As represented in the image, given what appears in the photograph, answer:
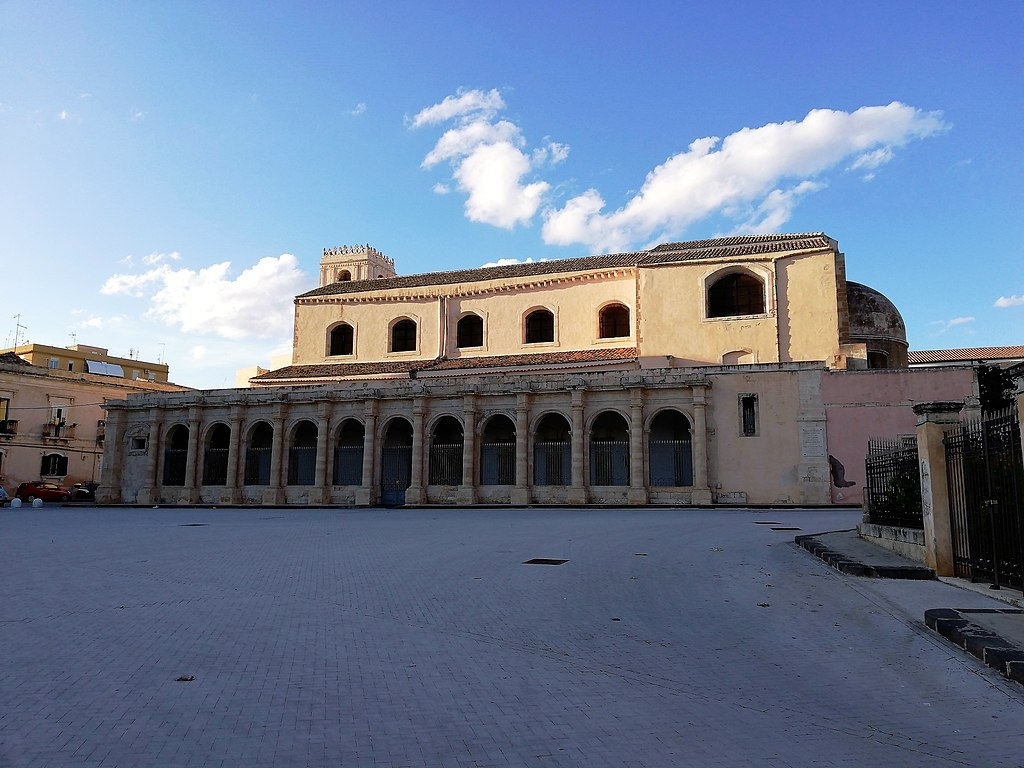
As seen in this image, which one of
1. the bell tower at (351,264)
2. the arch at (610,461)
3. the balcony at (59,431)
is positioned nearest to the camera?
the arch at (610,461)

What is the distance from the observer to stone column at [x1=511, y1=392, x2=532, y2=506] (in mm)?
28547

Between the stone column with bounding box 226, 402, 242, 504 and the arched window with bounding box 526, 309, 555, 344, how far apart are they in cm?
1443

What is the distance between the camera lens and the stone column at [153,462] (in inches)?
1382

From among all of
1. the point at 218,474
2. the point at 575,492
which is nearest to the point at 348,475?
the point at 218,474

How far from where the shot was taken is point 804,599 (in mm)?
7977

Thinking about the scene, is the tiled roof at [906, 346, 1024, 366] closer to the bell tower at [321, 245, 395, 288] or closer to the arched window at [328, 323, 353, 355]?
the arched window at [328, 323, 353, 355]

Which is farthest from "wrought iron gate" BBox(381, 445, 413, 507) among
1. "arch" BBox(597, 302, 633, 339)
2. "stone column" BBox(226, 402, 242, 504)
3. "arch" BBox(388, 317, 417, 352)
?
"arch" BBox(597, 302, 633, 339)

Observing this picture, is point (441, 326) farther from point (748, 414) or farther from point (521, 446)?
point (748, 414)

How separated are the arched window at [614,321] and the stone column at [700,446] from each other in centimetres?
883

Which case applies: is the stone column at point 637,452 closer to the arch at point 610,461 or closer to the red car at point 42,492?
the arch at point 610,461

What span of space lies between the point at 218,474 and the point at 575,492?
18.1 meters

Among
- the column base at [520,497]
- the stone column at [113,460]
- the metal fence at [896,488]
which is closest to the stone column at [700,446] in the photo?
the column base at [520,497]

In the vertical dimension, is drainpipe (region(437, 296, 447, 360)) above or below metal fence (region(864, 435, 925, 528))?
above

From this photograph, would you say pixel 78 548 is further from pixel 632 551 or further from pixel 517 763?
pixel 517 763
